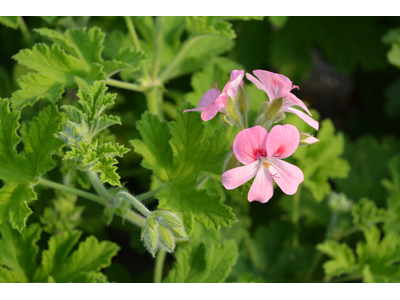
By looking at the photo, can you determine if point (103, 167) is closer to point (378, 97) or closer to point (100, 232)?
point (100, 232)

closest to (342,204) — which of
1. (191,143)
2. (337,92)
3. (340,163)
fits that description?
(340,163)

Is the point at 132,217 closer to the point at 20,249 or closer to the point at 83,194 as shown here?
the point at 83,194

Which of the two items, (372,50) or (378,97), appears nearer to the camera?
(372,50)

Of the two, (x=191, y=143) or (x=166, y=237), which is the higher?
(x=191, y=143)

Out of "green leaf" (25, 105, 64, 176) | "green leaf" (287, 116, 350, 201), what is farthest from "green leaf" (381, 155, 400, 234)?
"green leaf" (25, 105, 64, 176)

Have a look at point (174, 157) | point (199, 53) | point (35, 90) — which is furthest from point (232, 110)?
point (199, 53)

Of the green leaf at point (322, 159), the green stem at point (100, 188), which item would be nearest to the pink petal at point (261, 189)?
the green stem at point (100, 188)
